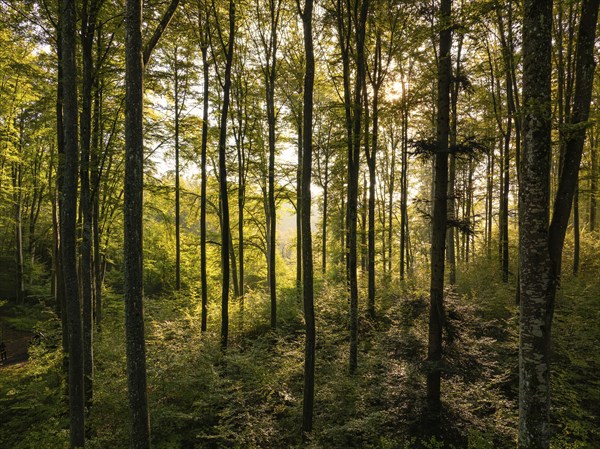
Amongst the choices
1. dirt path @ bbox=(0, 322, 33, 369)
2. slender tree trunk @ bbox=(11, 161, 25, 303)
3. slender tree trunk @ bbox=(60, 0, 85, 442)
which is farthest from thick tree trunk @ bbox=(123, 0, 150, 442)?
slender tree trunk @ bbox=(11, 161, 25, 303)

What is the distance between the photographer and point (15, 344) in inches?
737

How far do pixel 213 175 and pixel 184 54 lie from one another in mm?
7677

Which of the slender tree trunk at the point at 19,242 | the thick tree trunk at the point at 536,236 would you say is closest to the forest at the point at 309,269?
the thick tree trunk at the point at 536,236

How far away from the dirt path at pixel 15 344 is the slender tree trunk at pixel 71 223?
1268 cm

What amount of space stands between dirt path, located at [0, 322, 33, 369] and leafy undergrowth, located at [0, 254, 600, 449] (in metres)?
3.07

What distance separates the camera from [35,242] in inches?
1049

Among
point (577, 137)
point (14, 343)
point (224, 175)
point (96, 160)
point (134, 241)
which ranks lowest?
point (14, 343)

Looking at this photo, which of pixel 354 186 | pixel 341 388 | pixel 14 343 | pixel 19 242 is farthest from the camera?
pixel 19 242

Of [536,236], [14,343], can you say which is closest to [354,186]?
[536,236]

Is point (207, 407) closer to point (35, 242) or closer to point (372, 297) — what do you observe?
point (372, 297)

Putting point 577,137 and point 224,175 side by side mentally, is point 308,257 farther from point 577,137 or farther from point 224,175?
point 577,137

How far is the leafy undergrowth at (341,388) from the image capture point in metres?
7.11

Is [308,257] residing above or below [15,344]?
above

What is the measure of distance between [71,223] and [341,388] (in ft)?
27.3
